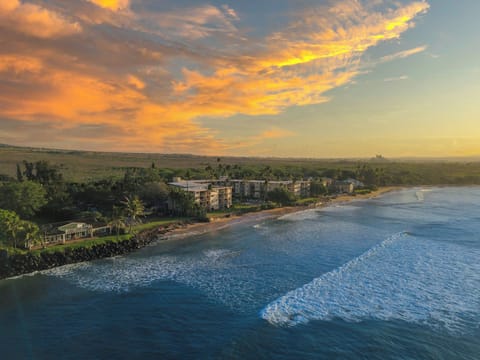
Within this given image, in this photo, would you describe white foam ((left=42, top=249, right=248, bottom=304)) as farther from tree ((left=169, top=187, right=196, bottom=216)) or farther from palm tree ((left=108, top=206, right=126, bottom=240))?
tree ((left=169, top=187, right=196, bottom=216))

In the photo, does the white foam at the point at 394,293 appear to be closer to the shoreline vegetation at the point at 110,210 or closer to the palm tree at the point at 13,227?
the shoreline vegetation at the point at 110,210

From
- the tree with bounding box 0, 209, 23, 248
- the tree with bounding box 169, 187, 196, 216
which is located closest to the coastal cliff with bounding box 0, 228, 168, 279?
the tree with bounding box 0, 209, 23, 248

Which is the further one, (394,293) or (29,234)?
(29,234)

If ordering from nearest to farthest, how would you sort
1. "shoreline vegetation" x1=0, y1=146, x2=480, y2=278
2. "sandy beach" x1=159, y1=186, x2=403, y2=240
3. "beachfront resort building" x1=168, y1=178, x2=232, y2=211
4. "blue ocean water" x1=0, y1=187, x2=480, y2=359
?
1. "blue ocean water" x1=0, y1=187, x2=480, y2=359
2. "shoreline vegetation" x1=0, y1=146, x2=480, y2=278
3. "sandy beach" x1=159, y1=186, x2=403, y2=240
4. "beachfront resort building" x1=168, y1=178, x2=232, y2=211

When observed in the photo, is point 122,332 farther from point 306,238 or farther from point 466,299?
point 306,238

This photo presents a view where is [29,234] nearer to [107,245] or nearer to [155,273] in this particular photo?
[107,245]

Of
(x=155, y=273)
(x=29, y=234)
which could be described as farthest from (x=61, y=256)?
(x=155, y=273)

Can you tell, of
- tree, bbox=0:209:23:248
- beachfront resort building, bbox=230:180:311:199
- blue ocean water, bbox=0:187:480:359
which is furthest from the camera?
beachfront resort building, bbox=230:180:311:199
